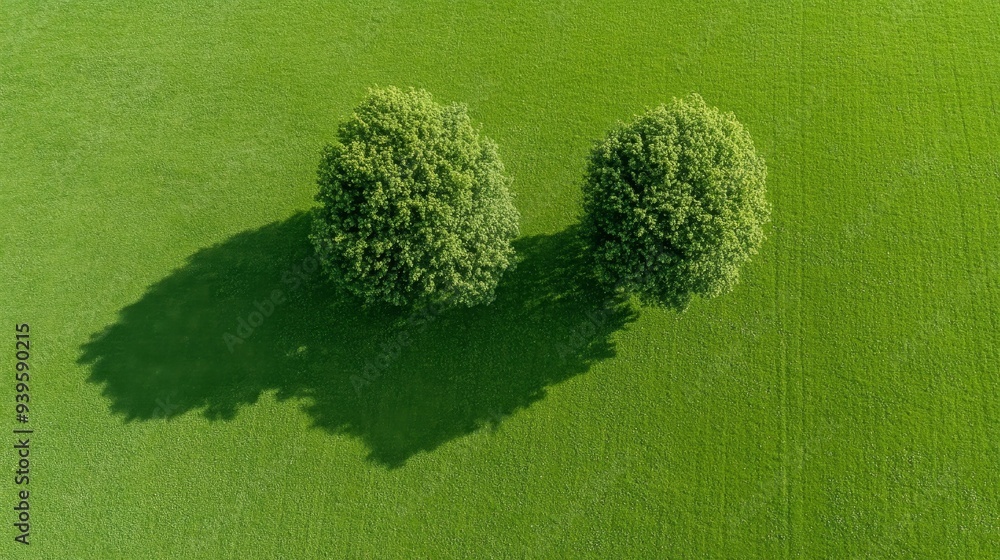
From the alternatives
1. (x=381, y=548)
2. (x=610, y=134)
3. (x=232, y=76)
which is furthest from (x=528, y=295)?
(x=232, y=76)

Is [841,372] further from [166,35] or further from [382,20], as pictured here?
[166,35]

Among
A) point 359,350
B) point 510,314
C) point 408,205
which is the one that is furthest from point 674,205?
point 359,350

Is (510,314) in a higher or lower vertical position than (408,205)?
lower

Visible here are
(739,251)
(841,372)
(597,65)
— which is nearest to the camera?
(739,251)

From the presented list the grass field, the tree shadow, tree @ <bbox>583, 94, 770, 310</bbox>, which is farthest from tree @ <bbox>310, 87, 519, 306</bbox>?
tree @ <bbox>583, 94, 770, 310</bbox>

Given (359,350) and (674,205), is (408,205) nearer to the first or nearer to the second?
(359,350)

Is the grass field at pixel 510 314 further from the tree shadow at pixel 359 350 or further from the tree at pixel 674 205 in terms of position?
the tree at pixel 674 205

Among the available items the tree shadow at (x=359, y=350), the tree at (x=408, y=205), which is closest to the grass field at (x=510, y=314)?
the tree shadow at (x=359, y=350)
